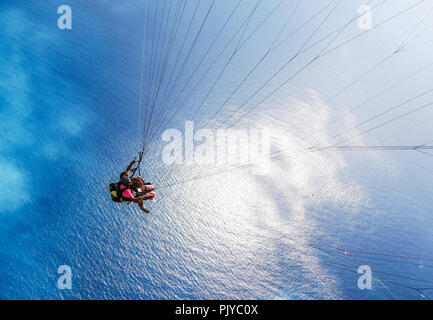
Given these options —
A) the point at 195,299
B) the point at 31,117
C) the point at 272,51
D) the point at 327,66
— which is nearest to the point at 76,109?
the point at 31,117

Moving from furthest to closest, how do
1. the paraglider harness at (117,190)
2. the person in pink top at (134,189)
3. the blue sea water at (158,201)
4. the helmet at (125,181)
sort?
the blue sea water at (158,201), the paraglider harness at (117,190), the person in pink top at (134,189), the helmet at (125,181)

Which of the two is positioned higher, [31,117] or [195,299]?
[31,117]

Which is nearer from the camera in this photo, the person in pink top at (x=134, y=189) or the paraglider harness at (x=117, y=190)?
the person in pink top at (x=134, y=189)

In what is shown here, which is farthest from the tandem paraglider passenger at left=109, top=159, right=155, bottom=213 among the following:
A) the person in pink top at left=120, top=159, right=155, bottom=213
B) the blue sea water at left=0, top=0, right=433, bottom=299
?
the blue sea water at left=0, top=0, right=433, bottom=299

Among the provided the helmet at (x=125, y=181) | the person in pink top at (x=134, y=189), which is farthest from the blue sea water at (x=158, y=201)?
the helmet at (x=125, y=181)

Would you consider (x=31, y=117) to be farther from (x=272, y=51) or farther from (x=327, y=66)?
(x=327, y=66)

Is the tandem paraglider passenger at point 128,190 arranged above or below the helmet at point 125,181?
below

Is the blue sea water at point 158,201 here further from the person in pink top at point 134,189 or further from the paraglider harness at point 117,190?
the paraglider harness at point 117,190
